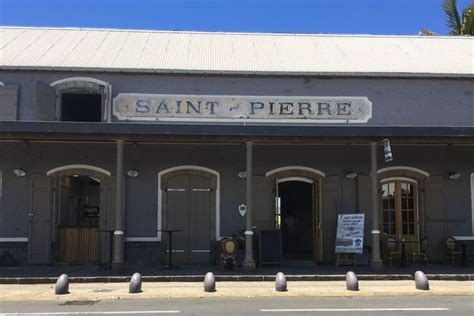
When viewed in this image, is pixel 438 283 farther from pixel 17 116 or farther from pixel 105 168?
pixel 17 116

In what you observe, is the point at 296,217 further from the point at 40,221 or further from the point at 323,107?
the point at 40,221

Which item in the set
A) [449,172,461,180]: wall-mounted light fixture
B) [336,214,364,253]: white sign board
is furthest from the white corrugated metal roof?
[336,214,364,253]: white sign board

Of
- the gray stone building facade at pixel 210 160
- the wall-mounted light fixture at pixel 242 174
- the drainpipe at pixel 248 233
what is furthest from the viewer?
the wall-mounted light fixture at pixel 242 174

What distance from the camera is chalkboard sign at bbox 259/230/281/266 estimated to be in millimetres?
15078

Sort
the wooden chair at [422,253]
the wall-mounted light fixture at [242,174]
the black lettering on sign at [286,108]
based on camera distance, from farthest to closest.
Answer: the black lettering on sign at [286,108], the wall-mounted light fixture at [242,174], the wooden chair at [422,253]

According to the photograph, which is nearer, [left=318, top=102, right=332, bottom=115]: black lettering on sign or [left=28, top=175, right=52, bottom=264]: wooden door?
[left=28, top=175, right=52, bottom=264]: wooden door

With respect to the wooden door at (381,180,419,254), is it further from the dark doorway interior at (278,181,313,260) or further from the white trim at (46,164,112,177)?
the white trim at (46,164,112,177)

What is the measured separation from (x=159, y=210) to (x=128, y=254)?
138 centimetres

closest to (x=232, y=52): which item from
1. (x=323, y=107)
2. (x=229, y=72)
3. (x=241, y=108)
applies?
(x=229, y=72)

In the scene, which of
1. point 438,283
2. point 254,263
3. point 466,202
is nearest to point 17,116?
point 254,263

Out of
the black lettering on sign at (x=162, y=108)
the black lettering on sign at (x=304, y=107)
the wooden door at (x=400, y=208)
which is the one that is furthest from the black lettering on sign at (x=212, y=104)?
the wooden door at (x=400, y=208)

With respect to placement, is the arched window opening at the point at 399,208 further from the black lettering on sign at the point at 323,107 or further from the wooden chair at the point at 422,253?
the black lettering on sign at the point at 323,107

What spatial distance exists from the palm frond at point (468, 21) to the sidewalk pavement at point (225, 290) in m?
16.3

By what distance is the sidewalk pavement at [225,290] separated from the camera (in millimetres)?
11023
